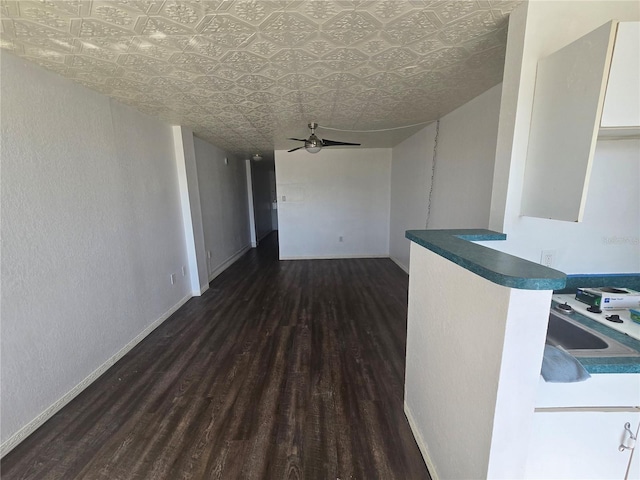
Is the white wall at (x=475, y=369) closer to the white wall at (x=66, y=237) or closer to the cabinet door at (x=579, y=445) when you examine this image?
the cabinet door at (x=579, y=445)

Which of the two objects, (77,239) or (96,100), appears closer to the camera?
(77,239)

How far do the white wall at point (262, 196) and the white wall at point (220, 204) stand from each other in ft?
2.66

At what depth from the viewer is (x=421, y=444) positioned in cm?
137

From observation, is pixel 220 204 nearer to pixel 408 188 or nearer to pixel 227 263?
pixel 227 263

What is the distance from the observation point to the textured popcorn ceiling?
1.19 meters

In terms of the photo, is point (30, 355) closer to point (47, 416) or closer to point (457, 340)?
point (47, 416)

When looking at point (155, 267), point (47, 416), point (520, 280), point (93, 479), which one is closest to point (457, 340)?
point (520, 280)

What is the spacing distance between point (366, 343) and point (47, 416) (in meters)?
2.32

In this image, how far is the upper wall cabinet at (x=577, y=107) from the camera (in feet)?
3.11

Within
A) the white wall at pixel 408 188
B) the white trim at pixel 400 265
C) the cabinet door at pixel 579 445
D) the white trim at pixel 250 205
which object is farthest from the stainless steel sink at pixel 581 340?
the white trim at pixel 250 205

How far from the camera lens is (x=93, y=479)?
127 centimetres

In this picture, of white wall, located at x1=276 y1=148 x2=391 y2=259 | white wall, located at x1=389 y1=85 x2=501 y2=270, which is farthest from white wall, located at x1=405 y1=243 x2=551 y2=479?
white wall, located at x1=276 y1=148 x2=391 y2=259

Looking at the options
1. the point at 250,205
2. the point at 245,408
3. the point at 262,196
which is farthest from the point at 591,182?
the point at 262,196

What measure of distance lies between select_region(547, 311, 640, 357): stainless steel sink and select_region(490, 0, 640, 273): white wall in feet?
1.21
